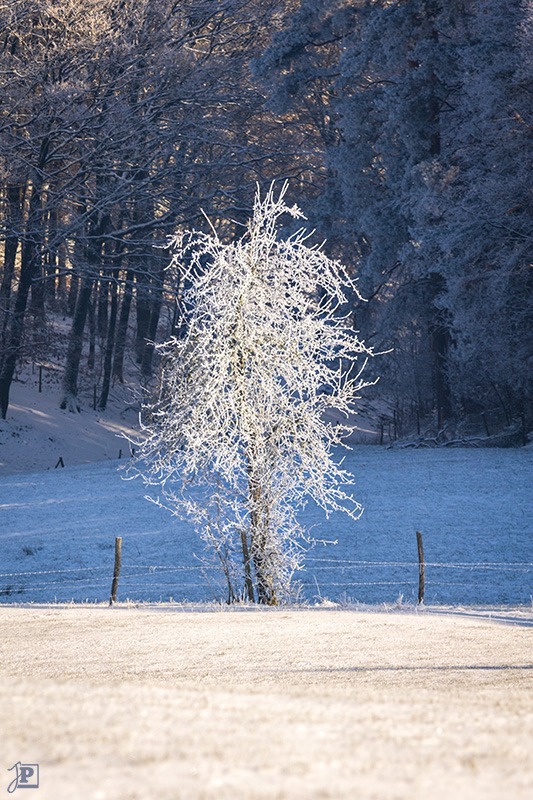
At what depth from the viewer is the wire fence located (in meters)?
17.7

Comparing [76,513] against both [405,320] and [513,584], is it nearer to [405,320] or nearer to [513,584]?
[513,584]

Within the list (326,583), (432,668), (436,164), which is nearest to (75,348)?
(436,164)

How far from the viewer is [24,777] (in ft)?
9.98

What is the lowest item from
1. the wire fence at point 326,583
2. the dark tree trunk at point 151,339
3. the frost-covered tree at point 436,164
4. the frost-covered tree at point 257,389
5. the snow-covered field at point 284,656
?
the wire fence at point 326,583

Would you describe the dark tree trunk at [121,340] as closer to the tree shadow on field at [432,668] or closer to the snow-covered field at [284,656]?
the snow-covered field at [284,656]

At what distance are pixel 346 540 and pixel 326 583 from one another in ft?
9.52

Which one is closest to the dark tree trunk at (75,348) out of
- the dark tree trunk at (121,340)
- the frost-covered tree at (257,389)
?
the dark tree trunk at (121,340)

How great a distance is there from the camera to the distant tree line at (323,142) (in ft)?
92.1

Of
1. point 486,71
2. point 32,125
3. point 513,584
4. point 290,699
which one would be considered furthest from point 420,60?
point 290,699

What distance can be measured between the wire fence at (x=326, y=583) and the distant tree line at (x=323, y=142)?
937cm

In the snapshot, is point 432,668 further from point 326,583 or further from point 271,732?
point 326,583

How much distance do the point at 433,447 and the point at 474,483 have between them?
9262 mm

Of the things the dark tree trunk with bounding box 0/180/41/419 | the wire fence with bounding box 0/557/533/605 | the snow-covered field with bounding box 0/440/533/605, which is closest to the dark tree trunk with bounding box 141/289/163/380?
the dark tree trunk with bounding box 0/180/41/419

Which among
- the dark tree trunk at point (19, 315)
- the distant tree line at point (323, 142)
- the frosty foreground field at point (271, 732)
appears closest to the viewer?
the frosty foreground field at point (271, 732)
